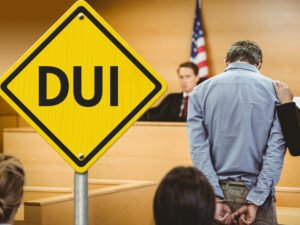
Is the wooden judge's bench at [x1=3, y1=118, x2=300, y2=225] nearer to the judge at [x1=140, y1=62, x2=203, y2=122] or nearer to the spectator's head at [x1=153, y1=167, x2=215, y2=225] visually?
the judge at [x1=140, y1=62, x2=203, y2=122]

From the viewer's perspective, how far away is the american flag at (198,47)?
8.11 m

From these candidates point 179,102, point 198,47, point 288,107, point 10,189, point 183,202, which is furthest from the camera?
point 198,47

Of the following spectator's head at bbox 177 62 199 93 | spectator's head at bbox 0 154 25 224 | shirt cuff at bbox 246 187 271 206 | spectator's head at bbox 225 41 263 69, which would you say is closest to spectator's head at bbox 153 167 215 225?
spectator's head at bbox 0 154 25 224

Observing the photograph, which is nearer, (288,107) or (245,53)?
(288,107)

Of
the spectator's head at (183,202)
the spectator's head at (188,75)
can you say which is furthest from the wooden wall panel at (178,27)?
the spectator's head at (183,202)

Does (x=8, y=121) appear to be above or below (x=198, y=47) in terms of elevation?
below

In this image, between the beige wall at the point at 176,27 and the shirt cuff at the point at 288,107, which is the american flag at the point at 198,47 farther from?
the shirt cuff at the point at 288,107

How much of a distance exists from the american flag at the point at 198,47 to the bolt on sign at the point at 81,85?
571cm

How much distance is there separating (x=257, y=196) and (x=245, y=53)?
672mm

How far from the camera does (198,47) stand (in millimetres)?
8156

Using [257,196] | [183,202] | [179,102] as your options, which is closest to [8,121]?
[179,102]

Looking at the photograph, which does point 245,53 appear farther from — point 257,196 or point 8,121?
point 8,121

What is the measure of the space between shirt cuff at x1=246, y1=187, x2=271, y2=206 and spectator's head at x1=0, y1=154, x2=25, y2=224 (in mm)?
1212

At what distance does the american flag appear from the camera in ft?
26.6
